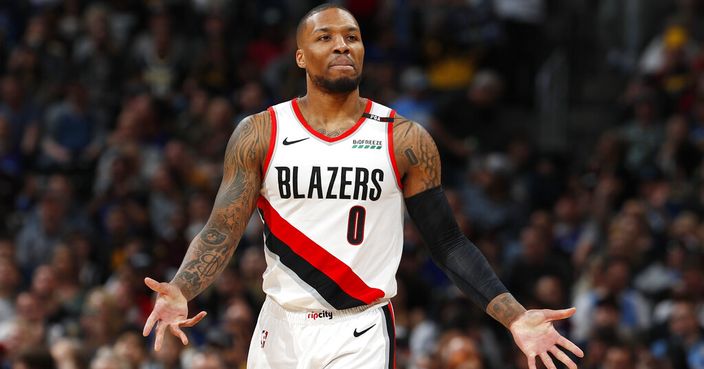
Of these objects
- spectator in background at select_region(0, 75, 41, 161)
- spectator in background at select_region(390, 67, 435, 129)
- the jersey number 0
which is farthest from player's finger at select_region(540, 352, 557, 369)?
spectator in background at select_region(0, 75, 41, 161)

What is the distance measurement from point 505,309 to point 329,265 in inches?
35.0

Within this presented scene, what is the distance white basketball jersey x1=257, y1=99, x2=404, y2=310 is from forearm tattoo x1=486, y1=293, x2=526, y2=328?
53cm

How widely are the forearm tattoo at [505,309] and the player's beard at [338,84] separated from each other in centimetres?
128

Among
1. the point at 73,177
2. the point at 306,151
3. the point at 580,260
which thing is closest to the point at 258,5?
the point at 73,177

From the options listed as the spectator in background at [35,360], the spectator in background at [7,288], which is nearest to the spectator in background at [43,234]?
the spectator in background at [7,288]

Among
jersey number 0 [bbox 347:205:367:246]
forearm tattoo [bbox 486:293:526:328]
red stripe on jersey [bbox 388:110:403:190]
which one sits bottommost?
forearm tattoo [bbox 486:293:526:328]

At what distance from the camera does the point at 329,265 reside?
625cm

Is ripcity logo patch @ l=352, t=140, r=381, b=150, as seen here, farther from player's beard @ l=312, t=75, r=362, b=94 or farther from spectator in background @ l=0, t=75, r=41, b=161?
spectator in background @ l=0, t=75, r=41, b=161

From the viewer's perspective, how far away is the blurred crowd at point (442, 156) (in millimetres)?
11742

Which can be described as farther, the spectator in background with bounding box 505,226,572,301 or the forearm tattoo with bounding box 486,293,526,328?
the spectator in background with bounding box 505,226,572,301

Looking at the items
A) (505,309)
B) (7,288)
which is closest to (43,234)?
(7,288)

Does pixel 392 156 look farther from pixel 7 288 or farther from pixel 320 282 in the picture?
pixel 7 288

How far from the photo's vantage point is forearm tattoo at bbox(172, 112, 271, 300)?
6219 mm

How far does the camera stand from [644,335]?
11406mm
